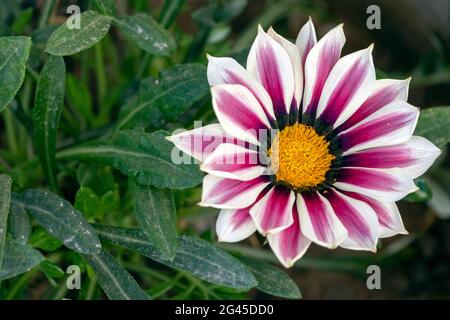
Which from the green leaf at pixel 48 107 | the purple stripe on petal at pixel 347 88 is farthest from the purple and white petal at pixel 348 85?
the green leaf at pixel 48 107

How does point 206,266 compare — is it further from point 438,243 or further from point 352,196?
point 438,243

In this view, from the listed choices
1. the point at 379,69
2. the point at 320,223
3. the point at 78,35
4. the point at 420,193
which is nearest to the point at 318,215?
the point at 320,223

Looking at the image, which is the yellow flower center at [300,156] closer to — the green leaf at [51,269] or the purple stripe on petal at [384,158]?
the purple stripe on petal at [384,158]

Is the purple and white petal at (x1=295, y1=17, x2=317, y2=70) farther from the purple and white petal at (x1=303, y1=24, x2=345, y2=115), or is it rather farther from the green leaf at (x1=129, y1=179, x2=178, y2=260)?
the green leaf at (x1=129, y1=179, x2=178, y2=260)

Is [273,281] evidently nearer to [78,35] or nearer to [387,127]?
[387,127]

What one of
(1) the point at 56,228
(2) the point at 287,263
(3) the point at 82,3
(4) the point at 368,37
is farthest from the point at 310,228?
(4) the point at 368,37

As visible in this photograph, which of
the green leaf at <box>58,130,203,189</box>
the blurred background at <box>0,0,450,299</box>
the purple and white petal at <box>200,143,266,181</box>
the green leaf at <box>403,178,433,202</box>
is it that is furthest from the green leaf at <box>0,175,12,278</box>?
the green leaf at <box>403,178,433,202</box>

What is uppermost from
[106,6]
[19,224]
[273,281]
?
[106,6]
